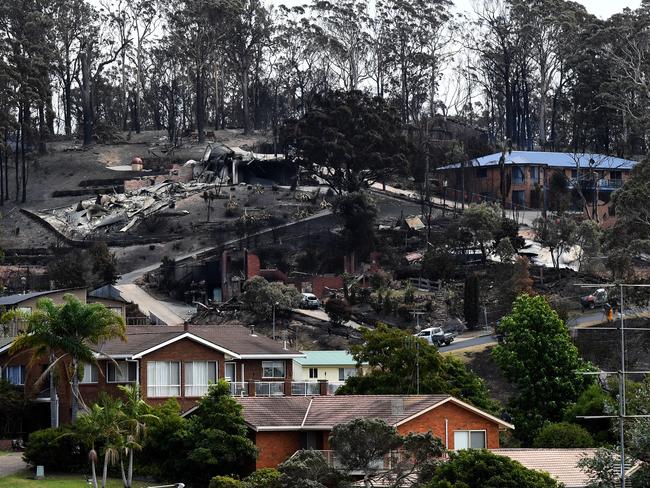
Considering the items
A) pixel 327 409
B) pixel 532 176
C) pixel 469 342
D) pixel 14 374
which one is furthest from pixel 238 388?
pixel 532 176

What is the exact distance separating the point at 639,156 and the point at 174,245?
42.7 meters

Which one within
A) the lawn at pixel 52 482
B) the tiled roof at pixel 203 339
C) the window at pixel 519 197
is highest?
the window at pixel 519 197

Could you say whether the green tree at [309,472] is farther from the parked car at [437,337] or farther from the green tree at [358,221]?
the green tree at [358,221]

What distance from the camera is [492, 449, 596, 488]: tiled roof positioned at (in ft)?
157

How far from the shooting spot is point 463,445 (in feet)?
171

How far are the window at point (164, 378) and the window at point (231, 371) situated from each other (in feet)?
9.23

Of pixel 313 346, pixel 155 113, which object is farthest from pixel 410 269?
pixel 155 113

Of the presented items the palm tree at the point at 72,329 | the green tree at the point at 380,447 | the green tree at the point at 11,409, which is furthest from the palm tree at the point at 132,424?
the green tree at the point at 11,409

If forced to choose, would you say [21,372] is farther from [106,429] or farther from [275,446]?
[275,446]

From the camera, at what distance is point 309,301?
95.2 meters

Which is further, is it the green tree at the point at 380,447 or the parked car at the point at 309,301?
the parked car at the point at 309,301

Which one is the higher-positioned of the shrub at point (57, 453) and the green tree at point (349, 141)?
the green tree at point (349, 141)

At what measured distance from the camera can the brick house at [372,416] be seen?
51.1 m

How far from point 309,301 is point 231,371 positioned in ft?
98.7
